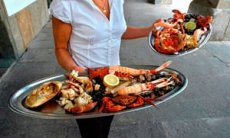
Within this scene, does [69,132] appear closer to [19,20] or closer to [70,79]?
[70,79]

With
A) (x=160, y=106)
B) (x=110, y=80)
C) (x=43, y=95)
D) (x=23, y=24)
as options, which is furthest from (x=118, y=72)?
(x=23, y=24)

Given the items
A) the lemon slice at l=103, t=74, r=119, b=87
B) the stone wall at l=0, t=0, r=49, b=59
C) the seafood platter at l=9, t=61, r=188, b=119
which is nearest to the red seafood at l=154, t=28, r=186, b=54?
the seafood platter at l=9, t=61, r=188, b=119

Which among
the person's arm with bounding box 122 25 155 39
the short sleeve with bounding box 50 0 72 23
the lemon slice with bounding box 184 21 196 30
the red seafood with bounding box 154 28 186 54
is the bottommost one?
the red seafood with bounding box 154 28 186 54

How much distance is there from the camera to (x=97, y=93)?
116 centimetres

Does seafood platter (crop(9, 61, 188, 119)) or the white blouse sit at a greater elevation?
the white blouse

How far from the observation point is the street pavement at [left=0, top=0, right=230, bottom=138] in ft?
7.22

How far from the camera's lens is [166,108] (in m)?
2.56

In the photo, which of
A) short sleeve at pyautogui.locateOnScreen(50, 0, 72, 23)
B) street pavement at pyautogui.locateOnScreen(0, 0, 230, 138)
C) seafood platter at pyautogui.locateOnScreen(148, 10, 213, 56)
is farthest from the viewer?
street pavement at pyautogui.locateOnScreen(0, 0, 230, 138)

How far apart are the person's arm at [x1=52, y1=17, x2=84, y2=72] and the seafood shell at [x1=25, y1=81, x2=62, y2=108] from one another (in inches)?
7.7

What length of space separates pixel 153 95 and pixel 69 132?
1.29 m

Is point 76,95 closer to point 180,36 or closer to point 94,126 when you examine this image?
point 94,126

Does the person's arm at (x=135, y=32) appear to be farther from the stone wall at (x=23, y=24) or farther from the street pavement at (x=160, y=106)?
the stone wall at (x=23, y=24)

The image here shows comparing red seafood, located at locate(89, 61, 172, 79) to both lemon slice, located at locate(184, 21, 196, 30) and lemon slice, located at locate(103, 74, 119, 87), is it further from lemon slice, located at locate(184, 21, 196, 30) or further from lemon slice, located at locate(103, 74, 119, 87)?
lemon slice, located at locate(184, 21, 196, 30)

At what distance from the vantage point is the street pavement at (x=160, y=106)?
2.20 metres
